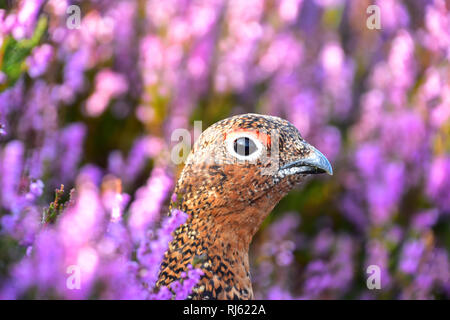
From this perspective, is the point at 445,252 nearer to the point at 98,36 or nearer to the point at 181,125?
the point at 181,125

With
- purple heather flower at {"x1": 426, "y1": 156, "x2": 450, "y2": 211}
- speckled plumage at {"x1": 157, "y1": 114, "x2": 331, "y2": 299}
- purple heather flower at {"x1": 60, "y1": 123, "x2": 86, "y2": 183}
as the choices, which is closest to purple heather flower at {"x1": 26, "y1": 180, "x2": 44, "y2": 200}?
speckled plumage at {"x1": 157, "y1": 114, "x2": 331, "y2": 299}

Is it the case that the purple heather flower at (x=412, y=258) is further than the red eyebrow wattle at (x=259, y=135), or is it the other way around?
the purple heather flower at (x=412, y=258)

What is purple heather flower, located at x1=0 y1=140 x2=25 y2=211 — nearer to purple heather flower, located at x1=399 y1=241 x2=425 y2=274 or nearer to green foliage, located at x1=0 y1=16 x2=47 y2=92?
green foliage, located at x1=0 y1=16 x2=47 y2=92

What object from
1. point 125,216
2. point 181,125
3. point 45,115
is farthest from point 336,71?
point 125,216

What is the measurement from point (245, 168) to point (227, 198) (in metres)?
0.08

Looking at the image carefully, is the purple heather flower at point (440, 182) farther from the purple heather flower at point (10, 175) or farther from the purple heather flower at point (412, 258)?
the purple heather flower at point (10, 175)

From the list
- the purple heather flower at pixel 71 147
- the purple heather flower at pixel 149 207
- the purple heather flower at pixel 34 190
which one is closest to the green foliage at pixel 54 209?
the purple heather flower at pixel 34 190

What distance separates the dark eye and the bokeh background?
265mm

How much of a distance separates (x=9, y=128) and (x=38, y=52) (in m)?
0.22

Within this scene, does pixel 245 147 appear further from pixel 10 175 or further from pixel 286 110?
pixel 286 110

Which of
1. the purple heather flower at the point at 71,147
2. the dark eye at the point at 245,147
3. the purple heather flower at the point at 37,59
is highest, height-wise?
Answer: the purple heather flower at the point at 37,59

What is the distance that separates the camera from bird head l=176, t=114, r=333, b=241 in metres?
1.08

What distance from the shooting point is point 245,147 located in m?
1.08

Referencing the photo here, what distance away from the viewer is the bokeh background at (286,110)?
1.72 meters
